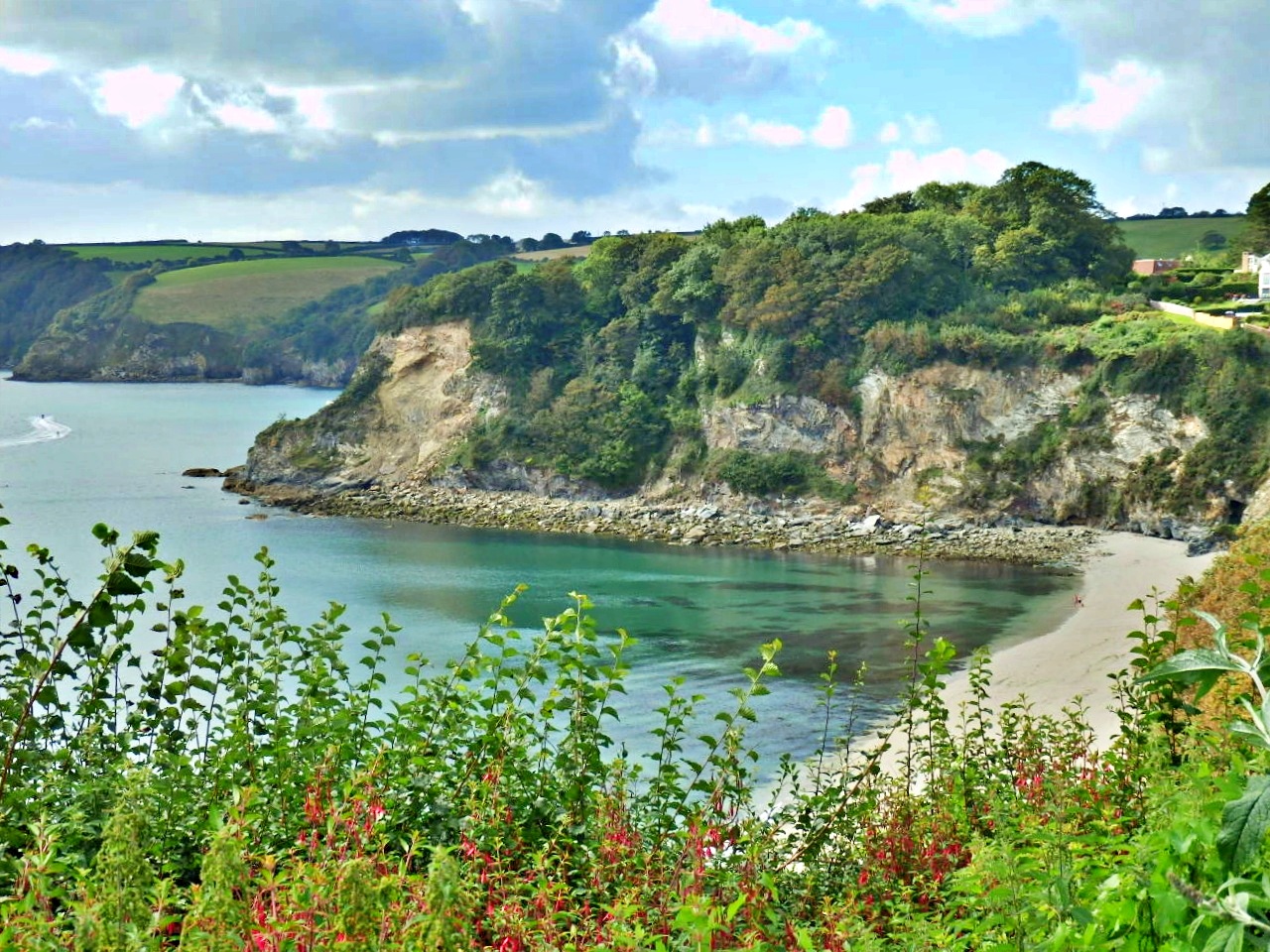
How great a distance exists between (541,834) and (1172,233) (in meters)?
104

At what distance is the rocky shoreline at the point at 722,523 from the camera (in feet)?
152

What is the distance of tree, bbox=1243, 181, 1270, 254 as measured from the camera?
6144 cm

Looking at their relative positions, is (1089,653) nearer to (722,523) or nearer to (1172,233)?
(722,523)

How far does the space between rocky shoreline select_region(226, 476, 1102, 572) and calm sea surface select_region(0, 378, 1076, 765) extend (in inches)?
67.1

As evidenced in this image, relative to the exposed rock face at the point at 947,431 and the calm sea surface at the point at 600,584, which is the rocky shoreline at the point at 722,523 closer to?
the calm sea surface at the point at 600,584

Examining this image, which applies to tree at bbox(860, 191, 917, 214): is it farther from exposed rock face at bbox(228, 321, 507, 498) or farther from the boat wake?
the boat wake

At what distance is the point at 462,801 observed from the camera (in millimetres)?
5750

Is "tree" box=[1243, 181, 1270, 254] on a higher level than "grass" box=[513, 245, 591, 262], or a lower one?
lower

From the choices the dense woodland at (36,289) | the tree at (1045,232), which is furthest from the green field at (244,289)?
the tree at (1045,232)

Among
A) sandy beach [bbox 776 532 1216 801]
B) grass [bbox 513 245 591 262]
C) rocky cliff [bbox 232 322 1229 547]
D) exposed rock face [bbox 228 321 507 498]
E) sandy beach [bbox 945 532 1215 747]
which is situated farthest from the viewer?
grass [bbox 513 245 591 262]

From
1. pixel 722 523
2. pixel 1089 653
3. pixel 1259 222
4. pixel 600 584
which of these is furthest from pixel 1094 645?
pixel 1259 222

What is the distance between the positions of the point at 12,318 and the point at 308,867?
16502cm

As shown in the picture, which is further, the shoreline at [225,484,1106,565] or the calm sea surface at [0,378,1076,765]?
the shoreline at [225,484,1106,565]

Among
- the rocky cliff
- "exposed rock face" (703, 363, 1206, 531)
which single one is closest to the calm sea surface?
the rocky cliff
